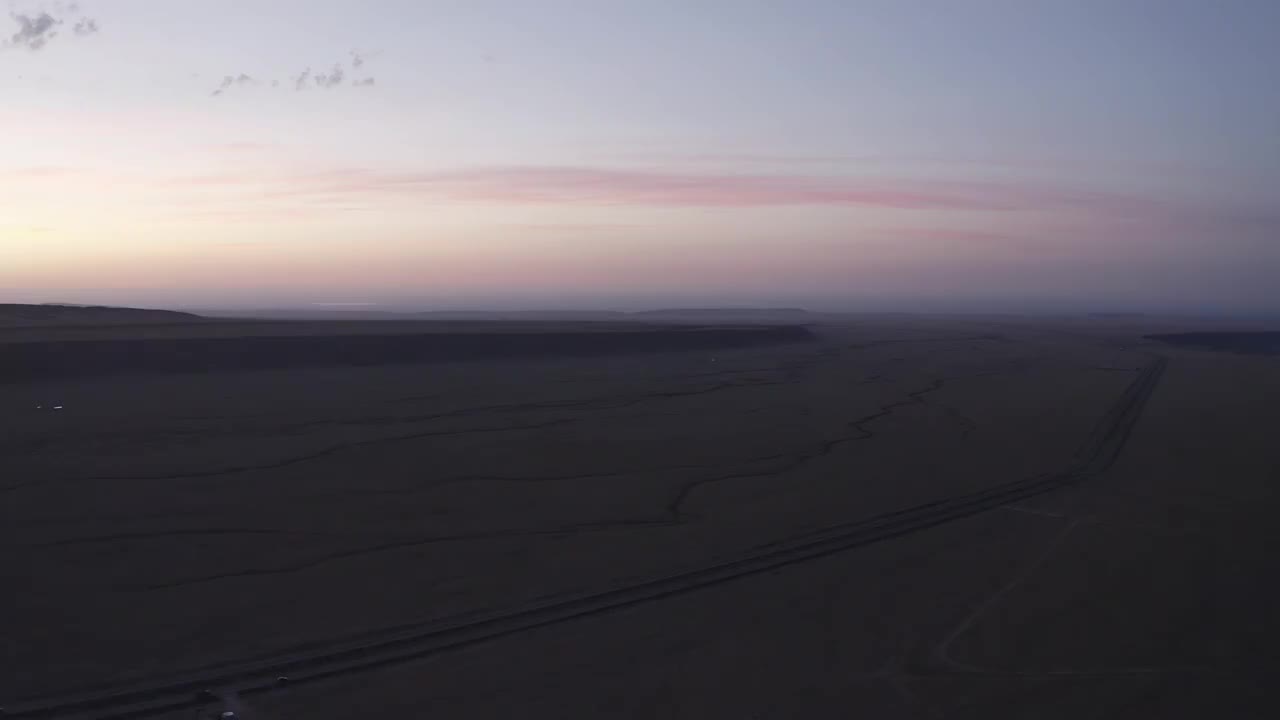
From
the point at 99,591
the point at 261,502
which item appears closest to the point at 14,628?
Result: the point at 99,591

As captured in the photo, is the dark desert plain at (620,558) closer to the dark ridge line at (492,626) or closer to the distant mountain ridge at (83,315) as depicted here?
the dark ridge line at (492,626)

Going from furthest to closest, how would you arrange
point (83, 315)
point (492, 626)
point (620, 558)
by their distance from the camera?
point (83, 315) < point (620, 558) < point (492, 626)

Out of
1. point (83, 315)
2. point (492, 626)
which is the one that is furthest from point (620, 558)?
point (83, 315)

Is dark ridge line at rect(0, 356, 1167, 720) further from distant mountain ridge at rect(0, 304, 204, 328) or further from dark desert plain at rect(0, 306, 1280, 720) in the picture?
distant mountain ridge at rect(0, 304, 204, 328)

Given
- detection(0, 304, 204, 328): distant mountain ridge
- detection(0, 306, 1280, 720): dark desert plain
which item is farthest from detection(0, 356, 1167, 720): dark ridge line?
detection(0, 304, 204, 328): distant mountain ridge

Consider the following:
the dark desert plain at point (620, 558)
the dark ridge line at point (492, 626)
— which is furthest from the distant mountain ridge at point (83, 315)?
the dark ridge line at point (492, 626)

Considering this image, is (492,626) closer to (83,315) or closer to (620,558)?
(620,558)
